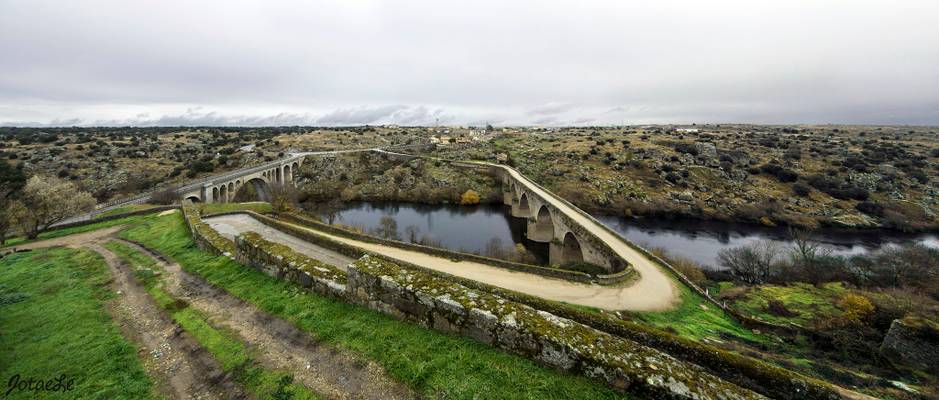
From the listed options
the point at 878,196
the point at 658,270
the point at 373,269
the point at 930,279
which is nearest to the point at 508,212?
the point at 658,270

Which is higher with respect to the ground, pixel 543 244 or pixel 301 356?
pixel 301 356

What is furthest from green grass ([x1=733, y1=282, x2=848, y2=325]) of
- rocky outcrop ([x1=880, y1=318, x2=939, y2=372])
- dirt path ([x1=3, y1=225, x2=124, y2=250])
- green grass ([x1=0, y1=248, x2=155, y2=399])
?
dirt path ([x1=3, y1=225, x2=124, y2=250])

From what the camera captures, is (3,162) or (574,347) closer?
(574,347)

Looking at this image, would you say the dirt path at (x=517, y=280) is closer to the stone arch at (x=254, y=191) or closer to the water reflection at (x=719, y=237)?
the water reflection at (x=719, y=237)

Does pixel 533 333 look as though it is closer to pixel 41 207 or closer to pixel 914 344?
pixel 914 344

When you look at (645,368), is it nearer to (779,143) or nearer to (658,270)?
(658,270)

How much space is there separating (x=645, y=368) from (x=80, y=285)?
54.5ft

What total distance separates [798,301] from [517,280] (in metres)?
17.7

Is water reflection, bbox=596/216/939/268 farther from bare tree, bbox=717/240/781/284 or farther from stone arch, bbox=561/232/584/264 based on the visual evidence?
stone arch, bbox=561/232/584/264

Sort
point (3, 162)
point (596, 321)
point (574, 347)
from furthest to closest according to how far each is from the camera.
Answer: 1. point (3, 162)
2. point (596, 321)
3. point (574, 347)

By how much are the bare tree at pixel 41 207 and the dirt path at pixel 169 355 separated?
19811 mm

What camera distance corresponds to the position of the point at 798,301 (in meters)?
19.8

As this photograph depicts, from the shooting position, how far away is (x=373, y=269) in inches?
294

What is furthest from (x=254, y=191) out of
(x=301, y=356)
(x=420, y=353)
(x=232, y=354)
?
(x=420, y=353)
